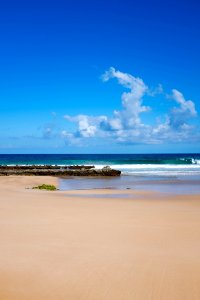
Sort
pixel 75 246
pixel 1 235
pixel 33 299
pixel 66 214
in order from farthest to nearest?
1. pixel 66 214
2. pixel 1 235
3. pixel 75 246
4. pixel 33 299

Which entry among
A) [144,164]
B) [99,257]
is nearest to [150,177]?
[99,257]

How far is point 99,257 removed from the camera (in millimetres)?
6211

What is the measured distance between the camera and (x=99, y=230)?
8336mm

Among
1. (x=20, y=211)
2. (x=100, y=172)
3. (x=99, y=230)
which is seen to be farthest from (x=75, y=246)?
(x=100, y=172)

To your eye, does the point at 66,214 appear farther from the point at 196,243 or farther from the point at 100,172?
the point at 100,172

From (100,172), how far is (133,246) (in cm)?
3519

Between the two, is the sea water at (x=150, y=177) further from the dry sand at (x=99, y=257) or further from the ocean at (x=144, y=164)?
the dry sand at (x=99, y=257)

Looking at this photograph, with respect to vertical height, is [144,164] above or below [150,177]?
above

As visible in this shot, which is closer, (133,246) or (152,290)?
(152,290)

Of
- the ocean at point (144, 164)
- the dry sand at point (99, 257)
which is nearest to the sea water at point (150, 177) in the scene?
the ocean at point (144, 164)

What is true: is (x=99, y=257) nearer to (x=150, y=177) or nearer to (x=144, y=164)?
(x=150, y=177)

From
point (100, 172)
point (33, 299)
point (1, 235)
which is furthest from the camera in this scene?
point (100, 172)

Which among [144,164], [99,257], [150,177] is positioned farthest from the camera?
[144,164]

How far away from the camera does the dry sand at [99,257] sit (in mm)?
4898
